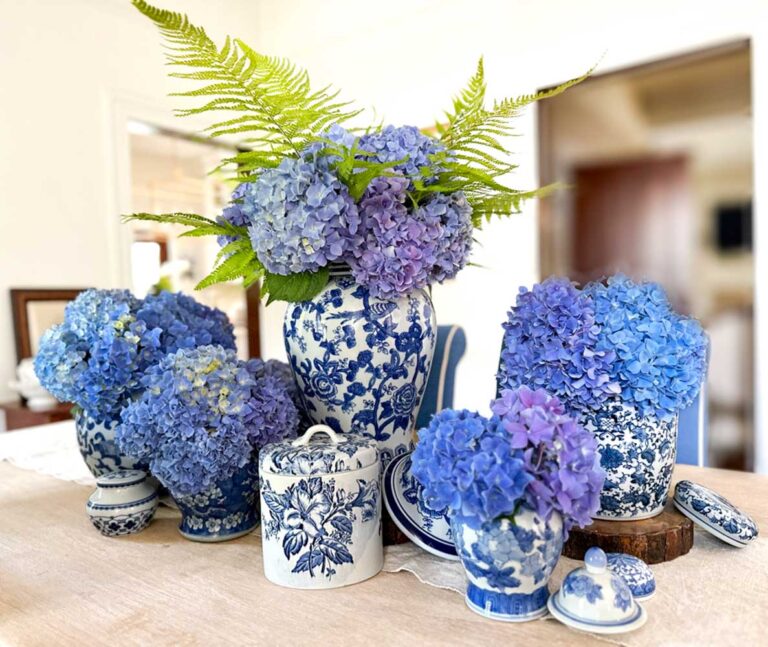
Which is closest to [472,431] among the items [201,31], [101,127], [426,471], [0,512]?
[426,471]

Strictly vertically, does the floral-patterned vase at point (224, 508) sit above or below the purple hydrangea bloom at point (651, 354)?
below

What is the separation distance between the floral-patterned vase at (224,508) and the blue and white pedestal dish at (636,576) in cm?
45

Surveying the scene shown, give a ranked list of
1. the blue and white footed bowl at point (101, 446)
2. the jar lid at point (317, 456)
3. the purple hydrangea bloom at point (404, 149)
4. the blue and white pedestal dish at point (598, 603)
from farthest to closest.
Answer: the blue and white footed bowl at point (101, 446) → the purple hydrangea bloom at point (404, 149) → the jar lid at point (317, 456) → the blue and white pedestal dish at point (598, 603)

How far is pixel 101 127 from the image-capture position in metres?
3.18

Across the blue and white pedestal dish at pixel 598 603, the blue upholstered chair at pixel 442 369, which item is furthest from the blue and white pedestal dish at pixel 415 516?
the blue upholstered chair at pixel 442 369

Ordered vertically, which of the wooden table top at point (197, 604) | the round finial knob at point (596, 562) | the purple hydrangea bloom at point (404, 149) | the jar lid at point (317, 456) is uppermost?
the purple hydrangea bloom at point (404, 149)

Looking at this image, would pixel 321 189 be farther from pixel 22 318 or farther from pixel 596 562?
pixel 22 318

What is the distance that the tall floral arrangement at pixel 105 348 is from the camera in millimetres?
827

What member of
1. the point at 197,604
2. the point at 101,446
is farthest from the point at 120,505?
the point at 197,604

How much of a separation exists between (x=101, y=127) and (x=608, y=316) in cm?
319

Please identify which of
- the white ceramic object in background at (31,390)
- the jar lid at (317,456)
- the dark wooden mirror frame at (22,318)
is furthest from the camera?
the dark wooden mirror frame at (22,318)

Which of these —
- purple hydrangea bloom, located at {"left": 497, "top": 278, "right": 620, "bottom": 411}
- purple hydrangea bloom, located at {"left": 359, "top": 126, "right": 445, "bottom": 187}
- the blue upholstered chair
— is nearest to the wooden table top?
purple hydrangea bloom, located at {"left": 497, "top": 278, "right": 620, "bottom": 411}

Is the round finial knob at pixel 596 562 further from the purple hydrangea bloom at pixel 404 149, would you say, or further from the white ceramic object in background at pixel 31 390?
the white ceramic object in background at pixel 31 390

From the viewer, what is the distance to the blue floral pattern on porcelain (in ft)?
2.14
